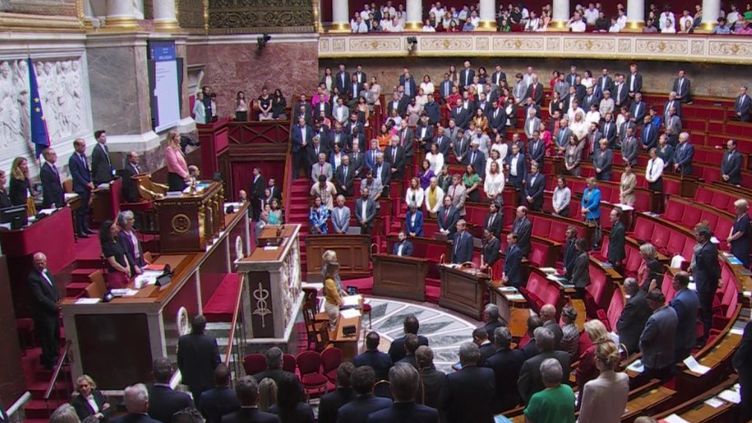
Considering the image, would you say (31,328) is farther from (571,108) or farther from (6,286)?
(571,108)

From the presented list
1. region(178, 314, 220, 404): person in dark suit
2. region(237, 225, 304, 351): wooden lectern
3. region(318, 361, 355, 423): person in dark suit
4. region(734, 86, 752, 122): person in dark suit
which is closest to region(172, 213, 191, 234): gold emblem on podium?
region(237, 225, 304, 351): wooden lectern

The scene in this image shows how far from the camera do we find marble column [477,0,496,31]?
24.1m

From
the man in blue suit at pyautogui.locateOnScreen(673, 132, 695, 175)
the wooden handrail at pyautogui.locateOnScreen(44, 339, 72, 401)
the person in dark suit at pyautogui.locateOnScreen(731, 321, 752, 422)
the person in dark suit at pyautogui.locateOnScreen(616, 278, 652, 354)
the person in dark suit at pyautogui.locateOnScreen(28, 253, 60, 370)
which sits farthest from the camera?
A: the man in blue suit at pyautogui.locateOnScreen(673, 132, 695, 175)

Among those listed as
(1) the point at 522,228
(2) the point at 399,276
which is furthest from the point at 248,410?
(2) the point at 399,276

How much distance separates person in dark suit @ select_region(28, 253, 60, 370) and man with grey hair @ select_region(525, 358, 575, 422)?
555 centimetres

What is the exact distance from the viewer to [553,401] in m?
5.34

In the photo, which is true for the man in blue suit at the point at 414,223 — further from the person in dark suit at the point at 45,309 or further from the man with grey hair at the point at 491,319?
the person in dark suit at the point at 45,309

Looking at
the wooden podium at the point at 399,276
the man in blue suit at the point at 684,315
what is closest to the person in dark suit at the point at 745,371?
the man in blue suit at the point at 684,315

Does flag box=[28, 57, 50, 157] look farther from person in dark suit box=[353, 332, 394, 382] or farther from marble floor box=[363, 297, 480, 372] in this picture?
person in dark suit box=[353, 332, 394, 382]

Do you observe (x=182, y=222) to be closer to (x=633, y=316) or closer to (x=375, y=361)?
(x=375, y=361)

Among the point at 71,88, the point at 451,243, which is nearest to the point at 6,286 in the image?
the point at 71,88

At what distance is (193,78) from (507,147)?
8.96m

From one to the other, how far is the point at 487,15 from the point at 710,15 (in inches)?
253

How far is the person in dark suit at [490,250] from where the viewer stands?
12992 mm
